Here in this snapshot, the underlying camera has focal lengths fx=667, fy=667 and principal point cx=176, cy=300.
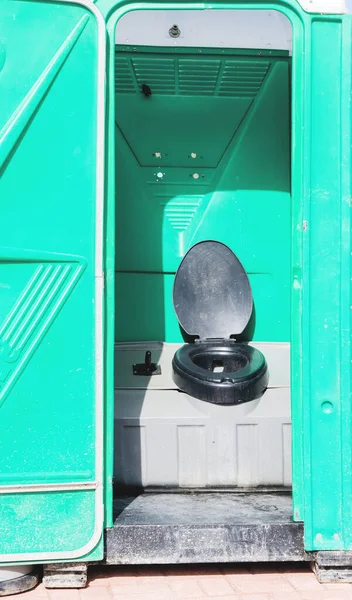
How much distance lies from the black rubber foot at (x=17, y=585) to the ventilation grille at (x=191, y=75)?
2425 mm

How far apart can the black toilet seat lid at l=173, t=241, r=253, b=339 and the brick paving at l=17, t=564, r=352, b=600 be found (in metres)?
1.23

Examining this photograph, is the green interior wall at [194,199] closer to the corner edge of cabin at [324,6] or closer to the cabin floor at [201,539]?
the corner edge of cabin at [324,6]

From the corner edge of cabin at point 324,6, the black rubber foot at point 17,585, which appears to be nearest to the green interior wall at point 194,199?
the corner edge of cabin at point 324,6

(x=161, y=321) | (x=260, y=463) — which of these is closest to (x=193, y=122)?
(x=161, y=321)

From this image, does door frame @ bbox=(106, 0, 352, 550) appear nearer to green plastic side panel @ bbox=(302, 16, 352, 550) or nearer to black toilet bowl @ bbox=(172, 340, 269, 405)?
green plastic side panel @ bbox=(302, 16, 352, 550)

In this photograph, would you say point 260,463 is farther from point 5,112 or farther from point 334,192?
point 5,112

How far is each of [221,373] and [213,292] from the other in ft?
2.11

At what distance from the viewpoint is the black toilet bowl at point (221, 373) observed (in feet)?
9.53

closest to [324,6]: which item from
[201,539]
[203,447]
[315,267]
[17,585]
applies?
[315,267]

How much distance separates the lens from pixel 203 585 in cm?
249

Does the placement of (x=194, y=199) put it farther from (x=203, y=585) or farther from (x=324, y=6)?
(x=203, y=585)

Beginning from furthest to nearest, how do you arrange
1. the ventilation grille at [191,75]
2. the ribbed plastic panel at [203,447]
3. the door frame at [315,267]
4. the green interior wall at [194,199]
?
1. the green interior wall at [194,199]
2. the ventilation grille at [191,75]
3. the ribbed plastic panel at [203,447]
4. the door frame at [315,267]

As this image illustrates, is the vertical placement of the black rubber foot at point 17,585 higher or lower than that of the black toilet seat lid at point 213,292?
lower

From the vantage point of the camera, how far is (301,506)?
99.7 inches
